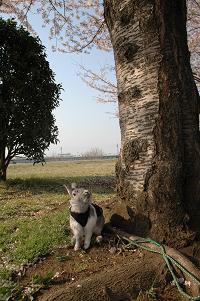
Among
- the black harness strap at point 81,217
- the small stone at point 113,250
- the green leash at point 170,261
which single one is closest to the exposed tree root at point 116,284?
the green leash at point 170,261

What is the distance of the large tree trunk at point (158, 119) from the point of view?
4645 millimetres

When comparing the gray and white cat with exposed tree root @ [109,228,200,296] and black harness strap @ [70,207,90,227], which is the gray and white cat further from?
exposed tree root @ [109,228,200,296]

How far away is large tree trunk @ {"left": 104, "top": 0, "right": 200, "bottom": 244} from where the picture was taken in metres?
4.64

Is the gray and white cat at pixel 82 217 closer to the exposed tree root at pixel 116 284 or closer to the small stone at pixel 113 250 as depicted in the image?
the small stone at pixel 113 250

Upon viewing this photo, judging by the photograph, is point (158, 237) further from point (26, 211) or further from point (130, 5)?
point (26, 211)

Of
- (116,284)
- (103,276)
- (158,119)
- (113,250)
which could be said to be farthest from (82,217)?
(158,119)

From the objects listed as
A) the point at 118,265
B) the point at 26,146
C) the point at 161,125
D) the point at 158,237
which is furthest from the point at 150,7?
the point at 26,146

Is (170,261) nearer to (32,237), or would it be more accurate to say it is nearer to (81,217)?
(81,217)

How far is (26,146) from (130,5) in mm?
9086

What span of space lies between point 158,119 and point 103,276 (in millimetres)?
1943

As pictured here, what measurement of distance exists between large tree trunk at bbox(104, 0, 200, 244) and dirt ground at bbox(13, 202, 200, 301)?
433 millimetres

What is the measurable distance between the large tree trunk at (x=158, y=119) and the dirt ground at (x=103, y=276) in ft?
1.42

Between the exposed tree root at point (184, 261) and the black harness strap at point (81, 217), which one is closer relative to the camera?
the exposed tree root at point (184, 261)

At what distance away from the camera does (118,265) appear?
4246 millimetres
